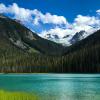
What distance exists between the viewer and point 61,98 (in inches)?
1631

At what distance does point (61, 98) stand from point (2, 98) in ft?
48.0

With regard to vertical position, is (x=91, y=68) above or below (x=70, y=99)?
above

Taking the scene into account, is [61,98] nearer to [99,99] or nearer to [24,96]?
[99,99]

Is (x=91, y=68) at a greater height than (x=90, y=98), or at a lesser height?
greater

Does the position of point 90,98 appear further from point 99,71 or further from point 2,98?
point 99,71

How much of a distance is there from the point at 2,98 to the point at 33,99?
158 inches

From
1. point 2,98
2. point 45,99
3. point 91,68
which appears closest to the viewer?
point 2,98

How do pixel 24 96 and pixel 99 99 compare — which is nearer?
pixel 24 96

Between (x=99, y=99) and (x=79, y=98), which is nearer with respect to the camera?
(x=99, y=99)

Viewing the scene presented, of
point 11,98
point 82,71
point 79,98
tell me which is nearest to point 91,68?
point 82,71

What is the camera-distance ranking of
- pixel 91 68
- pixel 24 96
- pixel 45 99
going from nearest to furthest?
pixel 24 96, pixel 45 99, pixel 91 68

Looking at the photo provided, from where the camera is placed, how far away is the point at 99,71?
184 metres

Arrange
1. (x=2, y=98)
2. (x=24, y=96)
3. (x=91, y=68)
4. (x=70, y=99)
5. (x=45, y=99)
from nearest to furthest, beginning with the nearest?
(x=2, y=98) < (x=24, y=96) < (x=45, y=99) < (x=70, y=99) < (x=91, y=68)

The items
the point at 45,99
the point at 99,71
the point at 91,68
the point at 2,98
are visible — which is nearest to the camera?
the point at 2,98
